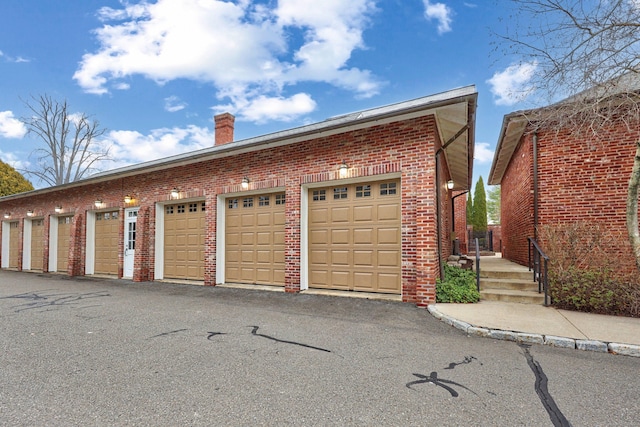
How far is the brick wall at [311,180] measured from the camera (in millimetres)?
6348

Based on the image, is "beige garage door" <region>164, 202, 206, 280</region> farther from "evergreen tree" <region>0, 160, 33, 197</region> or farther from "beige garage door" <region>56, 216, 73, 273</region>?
"evergreen tree" <region>0, 160, 33, 197</region>

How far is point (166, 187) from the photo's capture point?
402 inches

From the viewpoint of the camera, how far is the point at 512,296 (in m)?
6.18

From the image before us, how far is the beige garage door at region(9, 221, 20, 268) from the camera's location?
16.4 metres

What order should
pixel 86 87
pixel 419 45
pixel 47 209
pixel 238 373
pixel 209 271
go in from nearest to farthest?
pixel 238 373 < pixel 209 271 < pixel 419 45 < pixel 47 209 < pixel 86 87

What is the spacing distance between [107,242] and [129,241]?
1.81 m

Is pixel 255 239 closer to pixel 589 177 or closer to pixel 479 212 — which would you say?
pixel 589 177

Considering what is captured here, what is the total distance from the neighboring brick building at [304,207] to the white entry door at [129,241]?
38 millimetres

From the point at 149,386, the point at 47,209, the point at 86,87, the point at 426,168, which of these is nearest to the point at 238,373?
the point at 149,386

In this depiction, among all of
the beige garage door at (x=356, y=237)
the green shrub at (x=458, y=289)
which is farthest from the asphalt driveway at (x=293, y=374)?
the beige garage door at (x=356, y=237)

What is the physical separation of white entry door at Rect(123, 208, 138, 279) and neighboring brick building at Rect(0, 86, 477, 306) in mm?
38

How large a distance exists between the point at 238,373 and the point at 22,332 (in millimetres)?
3891

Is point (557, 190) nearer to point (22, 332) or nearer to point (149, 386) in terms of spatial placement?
point (149, 386)

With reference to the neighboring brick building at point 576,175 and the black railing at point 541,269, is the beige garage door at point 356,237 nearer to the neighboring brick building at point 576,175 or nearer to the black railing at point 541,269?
the black railing at point 541,269
